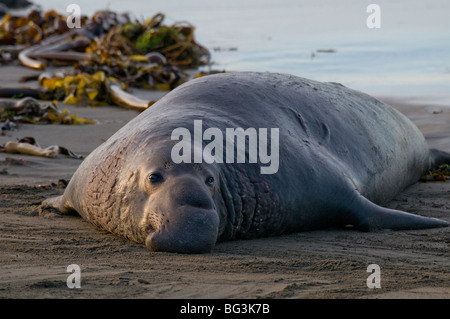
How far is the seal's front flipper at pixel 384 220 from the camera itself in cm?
483

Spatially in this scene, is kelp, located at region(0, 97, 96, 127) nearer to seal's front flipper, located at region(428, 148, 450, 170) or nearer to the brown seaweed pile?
the brown seaweed pile

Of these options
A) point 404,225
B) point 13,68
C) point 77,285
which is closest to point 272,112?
point 404,225

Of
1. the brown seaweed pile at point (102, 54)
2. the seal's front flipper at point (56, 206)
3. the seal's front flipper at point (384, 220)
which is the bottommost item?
the seal's front flipper at point (384, 220)

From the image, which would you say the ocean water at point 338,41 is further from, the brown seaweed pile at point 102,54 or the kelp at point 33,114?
the kelp at point 33,114

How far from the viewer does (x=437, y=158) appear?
7.13m

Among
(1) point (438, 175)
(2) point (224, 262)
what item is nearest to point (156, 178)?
(2) point (224, 262)

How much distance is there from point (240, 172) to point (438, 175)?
2.77 metres

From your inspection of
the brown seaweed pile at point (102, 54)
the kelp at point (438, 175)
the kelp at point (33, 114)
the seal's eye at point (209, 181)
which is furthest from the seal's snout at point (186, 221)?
the brown seaweed pile at point (102, 54)

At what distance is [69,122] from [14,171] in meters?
2.18

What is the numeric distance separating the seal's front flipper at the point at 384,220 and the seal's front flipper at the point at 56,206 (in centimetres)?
181

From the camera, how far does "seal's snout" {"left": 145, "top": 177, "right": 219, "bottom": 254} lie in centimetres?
391

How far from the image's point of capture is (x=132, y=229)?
4277 millimetres

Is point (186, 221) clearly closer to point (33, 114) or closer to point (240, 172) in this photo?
point (240, 172)
